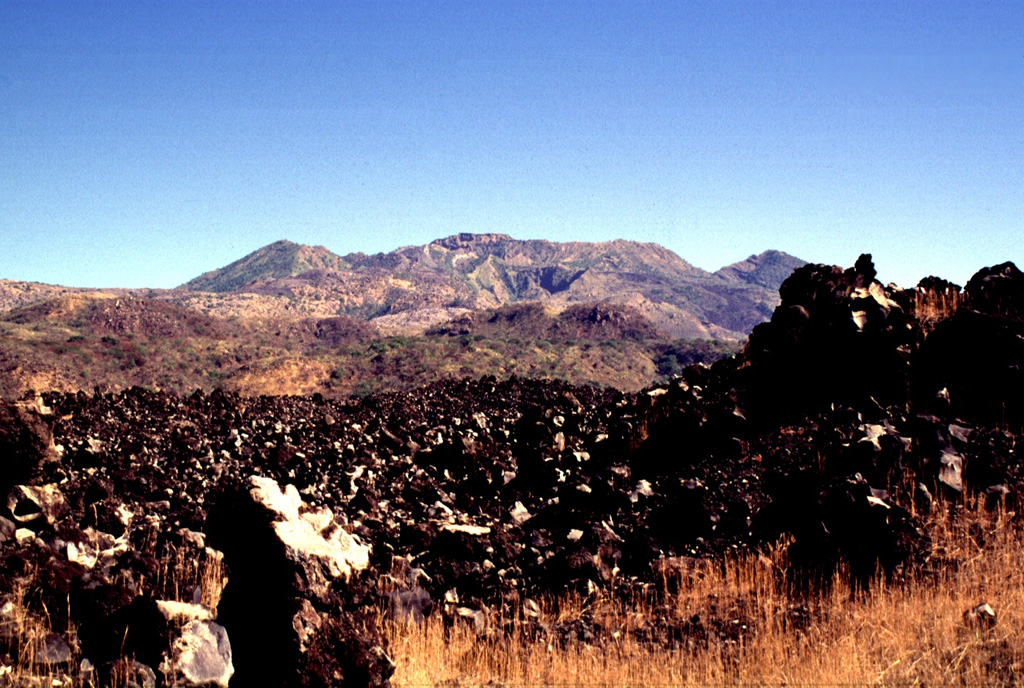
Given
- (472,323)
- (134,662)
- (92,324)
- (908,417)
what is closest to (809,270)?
(908,417)

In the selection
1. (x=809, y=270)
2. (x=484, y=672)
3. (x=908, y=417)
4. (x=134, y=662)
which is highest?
(x=809, y=270)

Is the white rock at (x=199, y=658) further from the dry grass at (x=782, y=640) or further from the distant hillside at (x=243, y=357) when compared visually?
the distant hillside at (x=243, y=357)

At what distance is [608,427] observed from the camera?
439 inches

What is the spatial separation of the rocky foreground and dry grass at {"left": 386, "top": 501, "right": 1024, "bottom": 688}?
229 millimetres

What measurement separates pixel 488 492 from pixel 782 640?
475 centimetres

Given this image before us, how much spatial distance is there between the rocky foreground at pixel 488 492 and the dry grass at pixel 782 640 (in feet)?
0.75

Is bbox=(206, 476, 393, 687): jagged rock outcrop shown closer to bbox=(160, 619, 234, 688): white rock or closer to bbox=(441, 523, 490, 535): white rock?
bbox=(160, 619, 234, 688): white rock

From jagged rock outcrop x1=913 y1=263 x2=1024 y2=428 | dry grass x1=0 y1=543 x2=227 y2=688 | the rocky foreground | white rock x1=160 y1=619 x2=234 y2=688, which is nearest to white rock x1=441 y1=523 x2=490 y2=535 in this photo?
the rocky foreground

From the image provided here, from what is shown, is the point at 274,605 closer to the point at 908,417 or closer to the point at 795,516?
the point at 795,516

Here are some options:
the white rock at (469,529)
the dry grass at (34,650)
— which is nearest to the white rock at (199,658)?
the dry grass at (34,650)

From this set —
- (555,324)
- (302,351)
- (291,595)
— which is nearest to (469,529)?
(291,595)

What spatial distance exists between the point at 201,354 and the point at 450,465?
50241 mm

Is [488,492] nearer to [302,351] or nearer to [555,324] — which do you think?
[302,351]

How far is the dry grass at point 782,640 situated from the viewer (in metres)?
5.02
